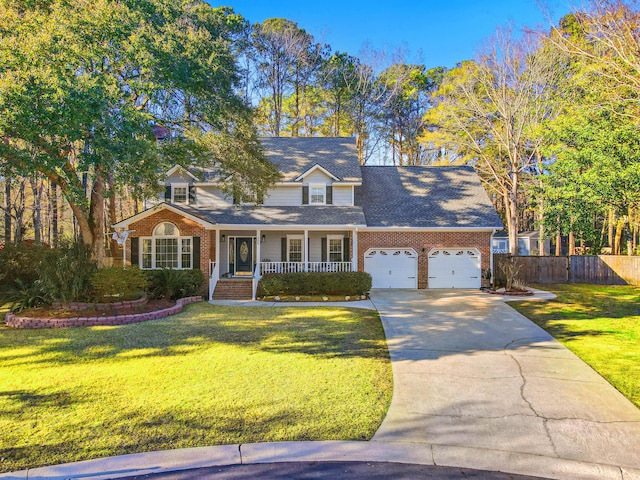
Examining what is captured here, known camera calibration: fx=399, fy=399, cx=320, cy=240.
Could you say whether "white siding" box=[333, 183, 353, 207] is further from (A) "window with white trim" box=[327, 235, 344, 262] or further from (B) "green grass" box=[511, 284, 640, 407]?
(B) "green grass" box=[511, 284, 640, 407]

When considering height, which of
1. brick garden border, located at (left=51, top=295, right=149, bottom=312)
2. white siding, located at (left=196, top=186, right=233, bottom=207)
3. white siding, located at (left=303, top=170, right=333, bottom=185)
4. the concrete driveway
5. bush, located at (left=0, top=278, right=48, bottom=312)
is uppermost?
white siding, located at (left=303, top=170, right=333, bottom=185)

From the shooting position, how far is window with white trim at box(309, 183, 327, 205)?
18.6 meters

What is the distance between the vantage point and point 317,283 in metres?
15.0

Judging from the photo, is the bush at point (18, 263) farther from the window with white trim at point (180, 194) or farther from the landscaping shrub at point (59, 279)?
the window with white trim at point (180, 194)

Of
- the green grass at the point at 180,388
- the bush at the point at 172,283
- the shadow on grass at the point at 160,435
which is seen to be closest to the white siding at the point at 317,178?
the bush at the point at 172,283

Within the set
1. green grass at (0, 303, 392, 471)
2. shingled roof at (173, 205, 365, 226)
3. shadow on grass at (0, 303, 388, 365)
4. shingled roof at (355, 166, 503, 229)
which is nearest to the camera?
green grass at (0, 303, 392, 471)

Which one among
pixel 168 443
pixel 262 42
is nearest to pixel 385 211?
pixel 168 443

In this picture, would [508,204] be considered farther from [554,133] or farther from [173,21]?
[173,21]

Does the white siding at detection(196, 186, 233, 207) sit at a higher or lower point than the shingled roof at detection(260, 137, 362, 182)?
lower

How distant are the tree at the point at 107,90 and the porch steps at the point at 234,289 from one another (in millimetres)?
4104

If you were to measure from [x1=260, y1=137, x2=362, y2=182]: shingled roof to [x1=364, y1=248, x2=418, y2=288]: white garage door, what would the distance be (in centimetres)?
362

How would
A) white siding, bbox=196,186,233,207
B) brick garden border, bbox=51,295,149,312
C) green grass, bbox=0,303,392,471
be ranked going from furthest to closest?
white siding, bbox=196,186,233,207 < brick garden border, bbox=51,295,149,312 < green grass, bbox=0,303,392,471

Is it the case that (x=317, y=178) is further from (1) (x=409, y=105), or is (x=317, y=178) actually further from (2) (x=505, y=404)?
(1) (x=409, y=105)

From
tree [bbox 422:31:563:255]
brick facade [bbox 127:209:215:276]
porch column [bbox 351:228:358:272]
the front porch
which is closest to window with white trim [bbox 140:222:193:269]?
brick facade [bbox 127:209:215:276]
